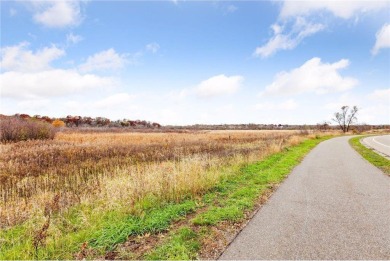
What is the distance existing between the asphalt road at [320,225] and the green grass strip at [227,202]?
0.57 m

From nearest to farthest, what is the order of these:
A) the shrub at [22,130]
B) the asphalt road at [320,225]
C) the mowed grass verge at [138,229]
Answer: the asphalt road at [320,225] → the mowed grass verge at [138,229] → the shrub at [22,130]

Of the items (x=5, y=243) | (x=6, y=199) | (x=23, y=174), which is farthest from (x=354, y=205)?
(x=23, y=174)

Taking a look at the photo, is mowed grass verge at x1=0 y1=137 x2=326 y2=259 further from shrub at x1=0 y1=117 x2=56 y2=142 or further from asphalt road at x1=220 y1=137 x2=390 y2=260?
shrub at x1=0 y1=117 x2=56 y2=142

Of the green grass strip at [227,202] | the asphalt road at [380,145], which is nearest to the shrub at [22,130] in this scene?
the green grass strip at [227,202]

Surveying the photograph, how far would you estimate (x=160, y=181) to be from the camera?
986cm

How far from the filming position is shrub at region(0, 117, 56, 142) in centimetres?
2984

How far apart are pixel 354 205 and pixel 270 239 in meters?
3.67

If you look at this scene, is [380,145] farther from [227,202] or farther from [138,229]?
[138,229]

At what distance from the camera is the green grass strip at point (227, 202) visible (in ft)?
17.8

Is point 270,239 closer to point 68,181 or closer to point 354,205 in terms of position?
point 354,205

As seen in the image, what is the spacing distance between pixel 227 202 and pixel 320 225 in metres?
2.73

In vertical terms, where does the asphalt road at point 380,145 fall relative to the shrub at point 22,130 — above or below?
below

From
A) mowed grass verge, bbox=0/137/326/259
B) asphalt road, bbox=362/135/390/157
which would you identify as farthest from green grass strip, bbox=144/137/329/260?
asphalt road, bbox=362/135/390/157

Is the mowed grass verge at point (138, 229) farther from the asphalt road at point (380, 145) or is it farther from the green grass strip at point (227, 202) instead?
the asphalt road at point (380, 145)
